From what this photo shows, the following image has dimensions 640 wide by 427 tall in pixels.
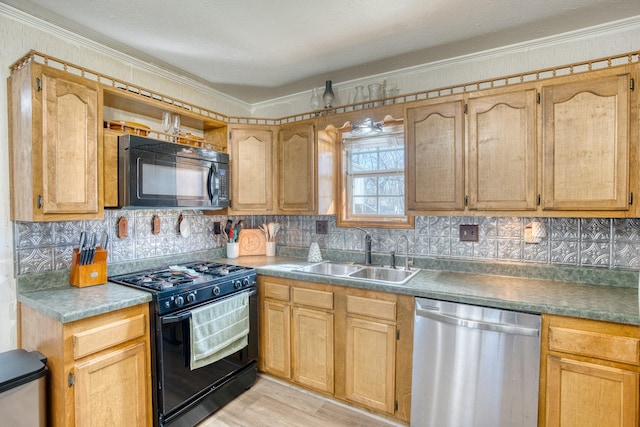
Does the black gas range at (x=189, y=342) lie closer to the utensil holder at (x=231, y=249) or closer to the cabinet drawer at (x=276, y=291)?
the cabinet drawer at (x=276, y=291)

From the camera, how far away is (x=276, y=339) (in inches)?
93.8

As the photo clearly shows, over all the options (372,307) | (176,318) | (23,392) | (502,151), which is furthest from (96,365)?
(502,151)

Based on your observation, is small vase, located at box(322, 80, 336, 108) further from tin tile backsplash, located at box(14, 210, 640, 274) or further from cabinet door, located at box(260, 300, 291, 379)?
cabinet door, located at box(260, 300, 291, 379)

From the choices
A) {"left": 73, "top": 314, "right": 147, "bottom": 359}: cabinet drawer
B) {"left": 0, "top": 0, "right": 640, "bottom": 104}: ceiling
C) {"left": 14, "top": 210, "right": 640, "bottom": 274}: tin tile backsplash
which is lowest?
{"left": 73, "top": 314, "right": 147, "bottom": 359}: cabinet drawer

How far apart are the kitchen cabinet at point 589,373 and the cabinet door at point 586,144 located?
670mm

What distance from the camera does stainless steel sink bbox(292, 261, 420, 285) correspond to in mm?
2336

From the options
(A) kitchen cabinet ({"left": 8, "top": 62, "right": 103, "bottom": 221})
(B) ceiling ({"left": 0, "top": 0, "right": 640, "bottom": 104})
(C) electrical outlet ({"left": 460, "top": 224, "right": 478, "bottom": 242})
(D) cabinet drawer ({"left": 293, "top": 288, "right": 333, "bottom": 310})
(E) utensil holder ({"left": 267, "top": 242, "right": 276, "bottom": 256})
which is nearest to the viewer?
(A) kitchen cabinet ({"left": 8, "top": 62, "right": 103, "bottom": 221})

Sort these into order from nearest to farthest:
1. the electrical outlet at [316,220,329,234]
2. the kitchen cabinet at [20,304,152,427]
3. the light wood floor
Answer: the kitchen cabinet at [20,304,152,427], the light wood floor, the electrical outlet at [316,220,329,234]

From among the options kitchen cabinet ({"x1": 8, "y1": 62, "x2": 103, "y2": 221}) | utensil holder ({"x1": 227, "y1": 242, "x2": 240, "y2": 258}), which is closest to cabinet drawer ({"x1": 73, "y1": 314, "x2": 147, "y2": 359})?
kitchen cabinet ({"x1": 8, "y1": 62, "x2": 103, "y2": 221})

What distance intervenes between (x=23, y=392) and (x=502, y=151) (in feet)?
9.18

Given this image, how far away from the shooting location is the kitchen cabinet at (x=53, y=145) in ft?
5.24

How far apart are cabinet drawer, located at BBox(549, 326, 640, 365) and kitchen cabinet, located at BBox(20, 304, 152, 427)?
2.17 meters

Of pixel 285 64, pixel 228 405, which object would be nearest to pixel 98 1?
pixel 285 64

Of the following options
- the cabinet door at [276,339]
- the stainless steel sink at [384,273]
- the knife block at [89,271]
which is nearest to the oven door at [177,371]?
the cabinet door at [276,339]
